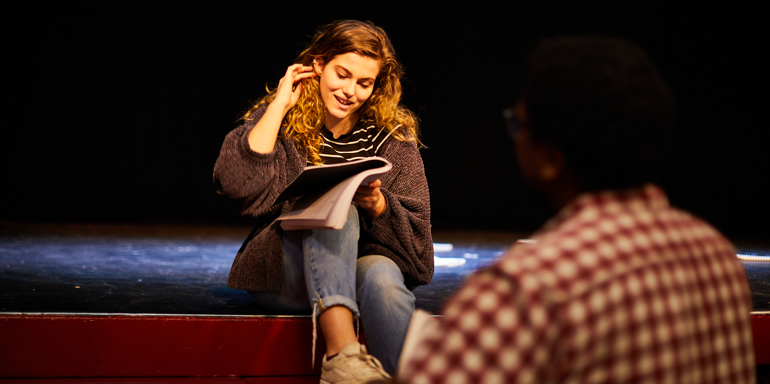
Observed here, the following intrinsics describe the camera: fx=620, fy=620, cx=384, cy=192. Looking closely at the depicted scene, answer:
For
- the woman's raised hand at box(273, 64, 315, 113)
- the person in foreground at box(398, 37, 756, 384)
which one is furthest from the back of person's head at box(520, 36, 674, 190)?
the woman's raised hand at box(273, 64, 315, 113)

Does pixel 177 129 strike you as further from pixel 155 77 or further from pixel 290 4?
pixel 290 4

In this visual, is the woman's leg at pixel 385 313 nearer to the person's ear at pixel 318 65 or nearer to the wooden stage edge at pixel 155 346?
the wooden stage edge at pixel 155 346

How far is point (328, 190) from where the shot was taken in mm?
1146

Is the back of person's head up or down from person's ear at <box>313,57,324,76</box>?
down

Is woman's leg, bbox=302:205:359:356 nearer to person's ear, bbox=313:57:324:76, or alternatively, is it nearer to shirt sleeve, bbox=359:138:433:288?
shirt sleeve, bbox=359:138:433:288

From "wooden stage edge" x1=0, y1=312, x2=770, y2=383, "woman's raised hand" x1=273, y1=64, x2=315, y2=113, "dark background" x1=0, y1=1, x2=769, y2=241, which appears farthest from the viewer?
"dark background" x1=0, y1=1, x2=769, y2=241

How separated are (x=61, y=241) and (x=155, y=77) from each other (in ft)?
4.71

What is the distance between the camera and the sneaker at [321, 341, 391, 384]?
104cm

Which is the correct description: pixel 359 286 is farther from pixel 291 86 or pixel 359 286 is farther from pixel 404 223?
pixel 291 86

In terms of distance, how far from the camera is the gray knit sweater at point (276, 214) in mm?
1269

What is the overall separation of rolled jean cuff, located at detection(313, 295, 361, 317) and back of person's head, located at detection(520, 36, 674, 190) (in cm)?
72

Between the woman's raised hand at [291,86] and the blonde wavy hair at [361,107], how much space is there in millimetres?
17

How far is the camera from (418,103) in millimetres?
3939

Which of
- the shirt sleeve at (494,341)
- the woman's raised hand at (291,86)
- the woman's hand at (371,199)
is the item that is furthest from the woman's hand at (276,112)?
the shirt sleeve at (494,341)
